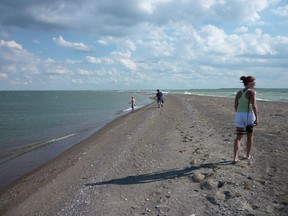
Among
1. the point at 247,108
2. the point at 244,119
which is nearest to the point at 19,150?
the point at 244,119

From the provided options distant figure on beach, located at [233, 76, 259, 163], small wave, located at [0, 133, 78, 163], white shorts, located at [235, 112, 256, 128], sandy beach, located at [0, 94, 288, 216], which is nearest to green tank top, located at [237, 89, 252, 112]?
distant figure on beach, located at [233, 76, 259, 163]

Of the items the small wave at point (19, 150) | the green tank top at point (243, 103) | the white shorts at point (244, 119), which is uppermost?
the green tank top at point (243, 103)

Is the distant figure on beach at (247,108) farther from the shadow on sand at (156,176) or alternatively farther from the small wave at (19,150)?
the small wave at (19,150)

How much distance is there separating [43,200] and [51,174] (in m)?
3.07

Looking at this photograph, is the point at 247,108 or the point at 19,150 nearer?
the point at 247,108

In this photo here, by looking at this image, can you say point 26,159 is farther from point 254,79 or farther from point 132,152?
point 254,79

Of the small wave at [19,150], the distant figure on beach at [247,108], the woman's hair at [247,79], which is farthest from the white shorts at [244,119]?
the small wave at [19,150]

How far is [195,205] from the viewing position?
6090 mm

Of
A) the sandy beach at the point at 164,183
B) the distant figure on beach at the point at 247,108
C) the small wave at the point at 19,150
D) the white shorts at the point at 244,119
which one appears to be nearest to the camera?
the sandy beach at the point at 164,183

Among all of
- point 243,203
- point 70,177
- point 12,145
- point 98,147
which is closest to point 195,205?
point 243,203

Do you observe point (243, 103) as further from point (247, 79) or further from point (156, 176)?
point (156, 176)

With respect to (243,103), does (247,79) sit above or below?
above

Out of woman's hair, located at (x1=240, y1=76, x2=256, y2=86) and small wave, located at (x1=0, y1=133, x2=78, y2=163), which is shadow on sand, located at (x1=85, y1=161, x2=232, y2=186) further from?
small wave, located at (x1=0, y1=133, x2=78, y2=163)

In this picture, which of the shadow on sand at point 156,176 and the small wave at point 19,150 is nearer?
the shadow on sand at point 156,176
